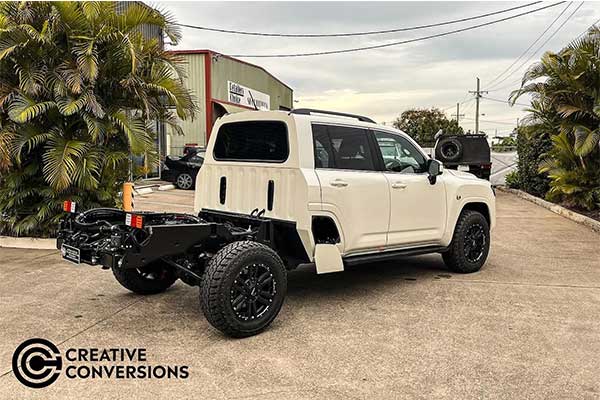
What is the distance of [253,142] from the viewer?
5.78 m

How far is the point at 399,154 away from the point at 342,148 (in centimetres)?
98

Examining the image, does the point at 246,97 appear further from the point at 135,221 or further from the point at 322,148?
the point at 135,221

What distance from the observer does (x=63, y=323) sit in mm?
4969

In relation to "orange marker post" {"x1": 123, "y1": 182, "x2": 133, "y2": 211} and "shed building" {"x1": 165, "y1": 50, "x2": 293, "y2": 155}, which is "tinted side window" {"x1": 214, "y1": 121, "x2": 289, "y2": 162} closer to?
"orange marker post" {"x1": 123, "y1": 182, "x2": 133, "y2": 211}

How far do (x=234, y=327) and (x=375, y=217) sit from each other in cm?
207

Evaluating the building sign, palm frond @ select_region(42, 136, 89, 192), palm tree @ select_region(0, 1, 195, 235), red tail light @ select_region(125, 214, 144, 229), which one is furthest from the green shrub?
red tail light @ select_region(125, 214, 144, 229)

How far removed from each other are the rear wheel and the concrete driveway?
10.2 meters

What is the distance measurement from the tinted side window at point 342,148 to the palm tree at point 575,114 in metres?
7.69

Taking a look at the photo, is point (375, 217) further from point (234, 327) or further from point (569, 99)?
point (569, 99)

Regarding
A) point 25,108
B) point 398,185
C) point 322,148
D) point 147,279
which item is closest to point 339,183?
point 322,148

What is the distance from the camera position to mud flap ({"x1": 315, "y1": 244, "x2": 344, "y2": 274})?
Answer: 530cm

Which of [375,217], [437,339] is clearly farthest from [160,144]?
[437,339]

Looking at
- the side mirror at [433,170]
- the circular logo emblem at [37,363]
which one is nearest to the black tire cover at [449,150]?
the side mirror at [433,170]

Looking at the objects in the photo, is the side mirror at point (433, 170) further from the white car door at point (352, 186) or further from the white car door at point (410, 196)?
the white car door at point (352, 186)
